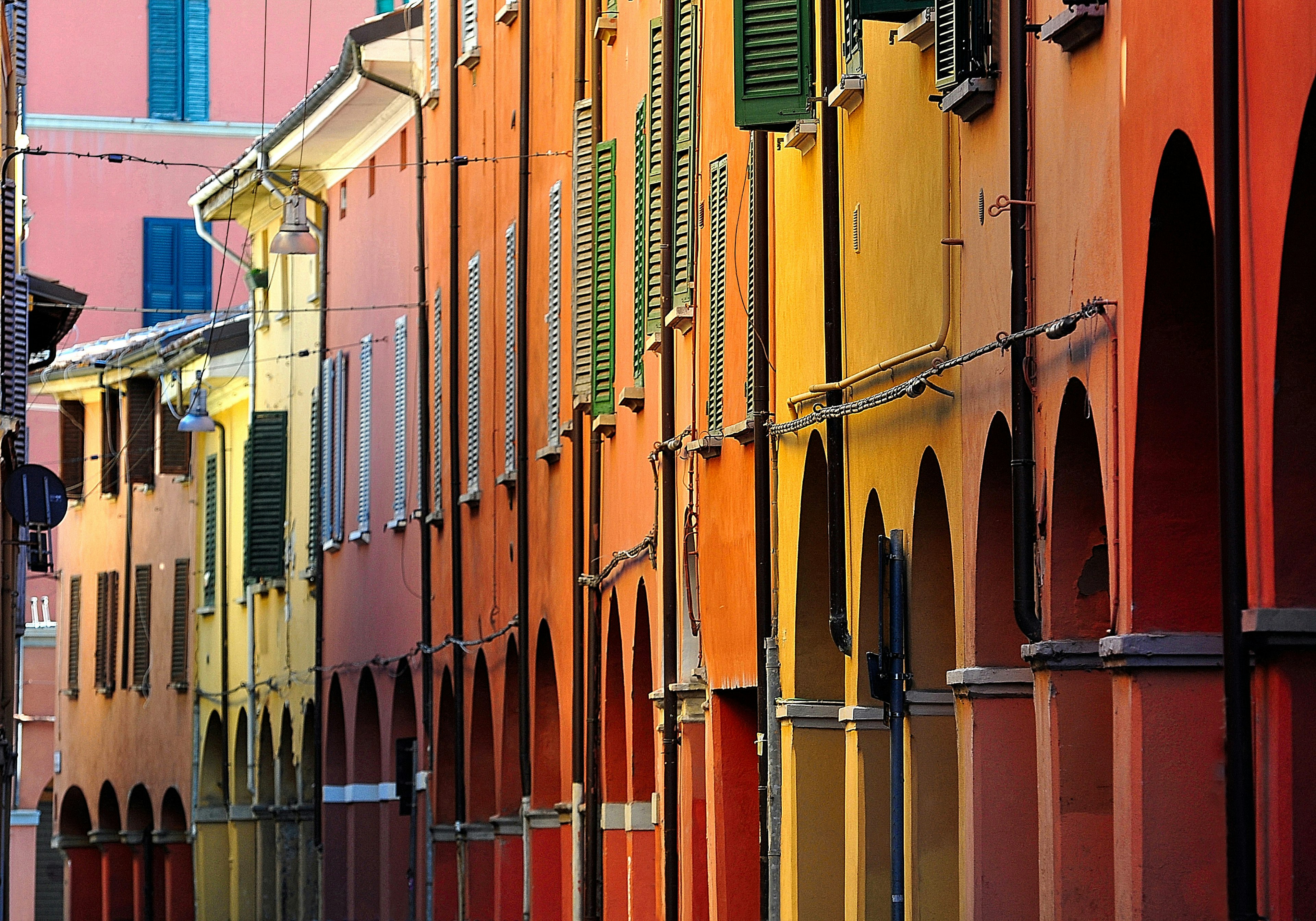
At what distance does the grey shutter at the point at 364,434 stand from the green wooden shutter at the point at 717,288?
47.1ft

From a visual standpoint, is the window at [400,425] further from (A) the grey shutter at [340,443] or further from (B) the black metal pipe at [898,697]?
(B) the black metal pipe at [898,697]

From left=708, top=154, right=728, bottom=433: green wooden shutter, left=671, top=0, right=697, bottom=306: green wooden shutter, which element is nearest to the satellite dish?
left=671, top=0, right=697, bottom=306: green wooden shutter

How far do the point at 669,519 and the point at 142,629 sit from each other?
82.8ft

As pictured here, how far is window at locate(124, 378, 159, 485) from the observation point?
42.9 m

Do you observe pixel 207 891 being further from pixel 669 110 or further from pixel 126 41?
pixel 669 110

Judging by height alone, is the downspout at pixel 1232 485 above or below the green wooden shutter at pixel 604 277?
below

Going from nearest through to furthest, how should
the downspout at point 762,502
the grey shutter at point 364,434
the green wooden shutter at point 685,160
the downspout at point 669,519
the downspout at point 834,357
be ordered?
the downspout at point 834,357 < the downspout at point 762,502 < the green wooden shutter at point 685,160 < the downspout at point 669,519 < the grey shutter at point 364,434

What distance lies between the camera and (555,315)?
79.8 ft

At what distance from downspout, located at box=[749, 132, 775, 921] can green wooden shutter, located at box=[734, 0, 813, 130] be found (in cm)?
104

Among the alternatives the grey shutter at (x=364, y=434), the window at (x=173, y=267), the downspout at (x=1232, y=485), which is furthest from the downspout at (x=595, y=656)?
the window at (x=173, y=267)

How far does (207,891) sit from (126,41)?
46.6 feet

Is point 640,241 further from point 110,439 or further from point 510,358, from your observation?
point 110,439

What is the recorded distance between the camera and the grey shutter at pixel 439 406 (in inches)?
1148

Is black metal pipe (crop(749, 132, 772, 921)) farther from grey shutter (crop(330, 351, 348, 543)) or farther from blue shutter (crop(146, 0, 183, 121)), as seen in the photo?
blue shutter (crop(146, 0, 183, 121))
